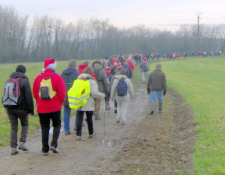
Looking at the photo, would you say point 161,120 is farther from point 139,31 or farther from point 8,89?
point 139,31

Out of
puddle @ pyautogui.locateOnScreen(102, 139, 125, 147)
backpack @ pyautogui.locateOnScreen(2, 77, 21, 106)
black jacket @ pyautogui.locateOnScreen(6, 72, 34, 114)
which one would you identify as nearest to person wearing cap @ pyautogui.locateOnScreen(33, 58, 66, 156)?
black jacket @ pyautogui.locateOnScreen(6, 72, 34, 114)

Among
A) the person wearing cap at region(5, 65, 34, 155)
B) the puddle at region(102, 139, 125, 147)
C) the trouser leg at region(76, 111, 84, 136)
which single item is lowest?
the puddle at region(102, 139, 125, 147)

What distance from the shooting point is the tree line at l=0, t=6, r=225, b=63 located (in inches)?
3243

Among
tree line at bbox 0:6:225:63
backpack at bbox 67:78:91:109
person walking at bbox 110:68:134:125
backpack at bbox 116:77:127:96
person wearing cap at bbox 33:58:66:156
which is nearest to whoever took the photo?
person wearing cap at bbox 33:58:66:156

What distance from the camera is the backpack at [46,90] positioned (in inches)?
250

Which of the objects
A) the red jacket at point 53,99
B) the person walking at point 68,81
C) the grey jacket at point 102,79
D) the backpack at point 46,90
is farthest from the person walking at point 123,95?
the backpack at point 46,90

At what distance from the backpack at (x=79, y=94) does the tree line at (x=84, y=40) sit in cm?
7123

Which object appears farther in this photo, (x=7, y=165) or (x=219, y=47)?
(x=219, y=47)

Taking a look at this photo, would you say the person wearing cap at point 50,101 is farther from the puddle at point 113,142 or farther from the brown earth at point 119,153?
the puddle at point 113,142

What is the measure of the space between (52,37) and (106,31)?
22311 millimetres

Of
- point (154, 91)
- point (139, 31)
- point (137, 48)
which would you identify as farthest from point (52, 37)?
point (154, 91)

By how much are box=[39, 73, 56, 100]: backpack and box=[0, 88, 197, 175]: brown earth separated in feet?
4.07

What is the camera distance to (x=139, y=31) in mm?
128375

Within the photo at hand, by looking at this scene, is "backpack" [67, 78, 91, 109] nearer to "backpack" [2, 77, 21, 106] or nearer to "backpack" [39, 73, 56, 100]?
"backpack" [39, 73, 56, 100]
